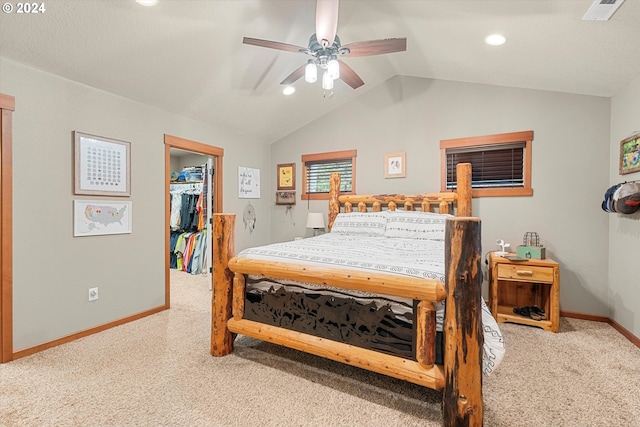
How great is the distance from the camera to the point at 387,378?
81.7 inches

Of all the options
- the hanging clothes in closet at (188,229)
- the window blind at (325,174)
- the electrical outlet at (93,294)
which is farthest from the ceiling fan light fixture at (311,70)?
the hanging clothes in closet at (188,229)

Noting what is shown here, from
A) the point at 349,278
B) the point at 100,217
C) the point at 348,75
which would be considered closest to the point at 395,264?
Answer: the point at 349,278

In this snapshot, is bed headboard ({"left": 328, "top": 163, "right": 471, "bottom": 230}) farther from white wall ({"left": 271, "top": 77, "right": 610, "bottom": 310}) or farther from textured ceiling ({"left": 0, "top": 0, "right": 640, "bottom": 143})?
textured ceiling ({"left": 0, "top": 0, "right": 640, "bottom": 143})

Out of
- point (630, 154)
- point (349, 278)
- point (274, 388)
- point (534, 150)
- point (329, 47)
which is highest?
point (329, 47)

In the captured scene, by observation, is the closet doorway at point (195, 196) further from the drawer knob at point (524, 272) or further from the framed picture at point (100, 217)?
the drawer knob at point (524, 272)

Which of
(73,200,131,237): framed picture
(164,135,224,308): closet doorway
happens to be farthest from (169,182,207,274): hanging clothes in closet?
(73,200,131,237): framed picture

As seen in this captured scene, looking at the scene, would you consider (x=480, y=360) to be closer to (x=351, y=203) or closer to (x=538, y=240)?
(x=538, y=240)

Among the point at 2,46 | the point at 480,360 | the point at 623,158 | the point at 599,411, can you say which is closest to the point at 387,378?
the point at 480,360

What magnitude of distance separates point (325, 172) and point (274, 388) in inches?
124

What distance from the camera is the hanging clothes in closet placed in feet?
17.3

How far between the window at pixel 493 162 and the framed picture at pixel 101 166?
11.4 feet

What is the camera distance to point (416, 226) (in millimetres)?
3301

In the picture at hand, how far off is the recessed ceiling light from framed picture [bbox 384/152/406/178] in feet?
5.16

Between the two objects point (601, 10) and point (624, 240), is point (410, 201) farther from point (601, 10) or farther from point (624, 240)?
point (601, 10)
